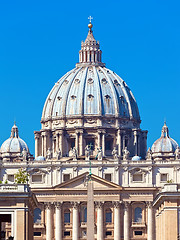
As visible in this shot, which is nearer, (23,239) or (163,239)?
(23,239)

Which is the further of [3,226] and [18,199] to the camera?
[3,226]

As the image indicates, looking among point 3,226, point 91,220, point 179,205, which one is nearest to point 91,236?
point 91,220

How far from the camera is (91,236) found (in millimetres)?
156875

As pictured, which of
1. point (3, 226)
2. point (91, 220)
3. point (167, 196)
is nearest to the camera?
point (91, 220)

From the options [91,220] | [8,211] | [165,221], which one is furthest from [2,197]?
[165,221]

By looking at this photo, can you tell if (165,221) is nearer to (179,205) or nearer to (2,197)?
(179,205)

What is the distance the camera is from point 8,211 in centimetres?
15838

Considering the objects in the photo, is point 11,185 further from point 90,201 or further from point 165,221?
point 165,221

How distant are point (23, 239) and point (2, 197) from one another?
564 centimetres

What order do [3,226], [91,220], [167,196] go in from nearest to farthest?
[91,220] → [167,196] → [3,226]

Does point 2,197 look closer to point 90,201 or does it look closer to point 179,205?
point 90,201

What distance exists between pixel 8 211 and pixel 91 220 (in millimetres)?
10584

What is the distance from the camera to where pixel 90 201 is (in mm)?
156750

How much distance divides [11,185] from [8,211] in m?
3.26
